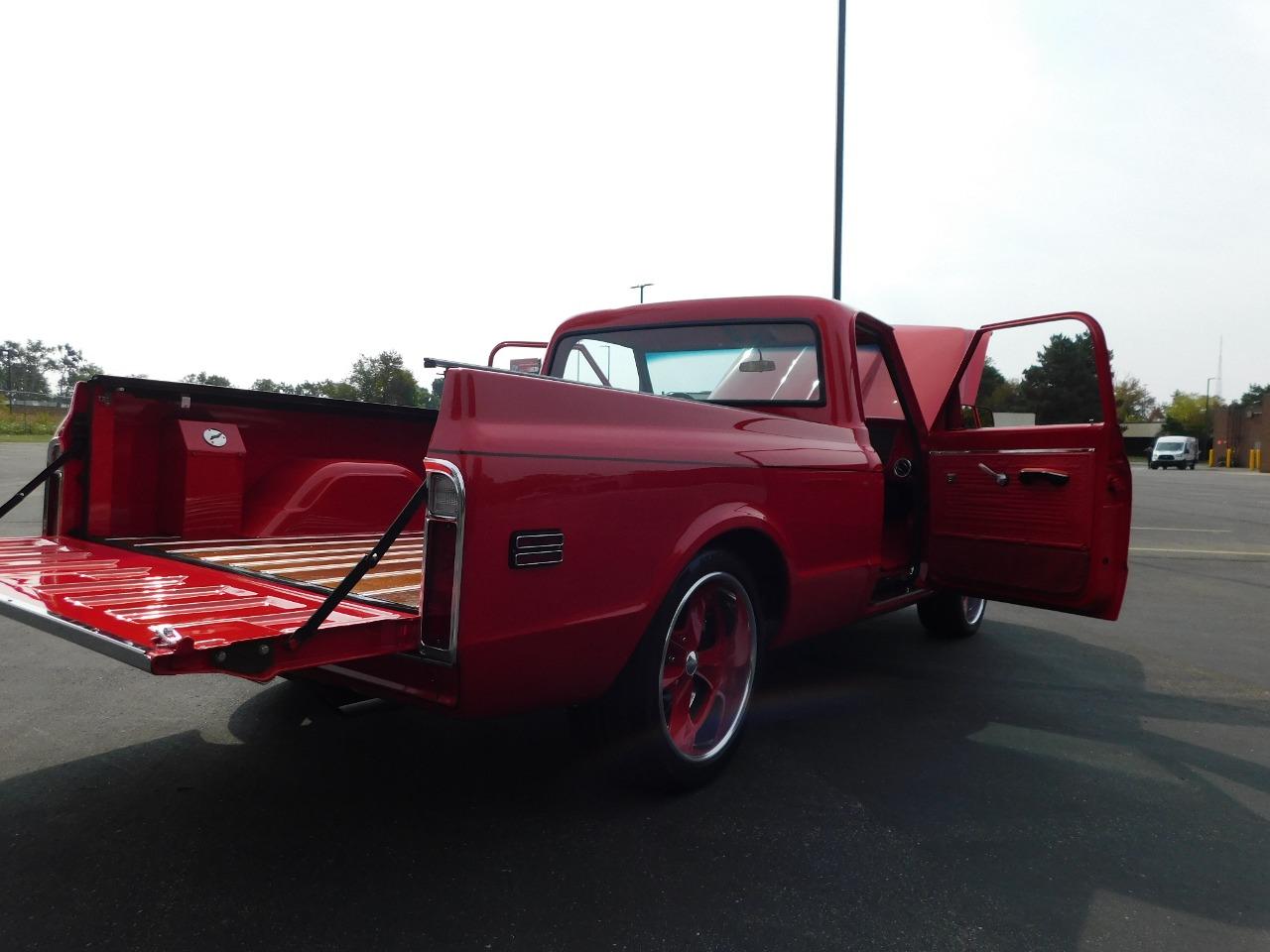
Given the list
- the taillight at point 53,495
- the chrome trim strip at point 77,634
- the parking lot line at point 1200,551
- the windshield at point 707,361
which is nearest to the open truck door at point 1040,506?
the windshield at point 707,361

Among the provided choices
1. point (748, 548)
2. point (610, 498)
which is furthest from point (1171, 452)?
point (610, 498)

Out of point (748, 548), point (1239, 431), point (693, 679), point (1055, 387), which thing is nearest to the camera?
point (693, 679)

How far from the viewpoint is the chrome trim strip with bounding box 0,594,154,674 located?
1835 millimetres

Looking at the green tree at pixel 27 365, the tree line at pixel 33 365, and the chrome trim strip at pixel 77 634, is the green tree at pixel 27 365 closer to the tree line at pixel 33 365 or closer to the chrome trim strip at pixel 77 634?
the tree line at pixel 33 365

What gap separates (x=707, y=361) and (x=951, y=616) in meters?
2.57

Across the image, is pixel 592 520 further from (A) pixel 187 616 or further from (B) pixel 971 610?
(B) pixel 971 610

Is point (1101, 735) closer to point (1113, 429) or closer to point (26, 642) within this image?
point (1113, 429)

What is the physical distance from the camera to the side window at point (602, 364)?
4602mm

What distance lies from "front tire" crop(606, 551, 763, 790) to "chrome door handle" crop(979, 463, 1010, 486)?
1.73 m

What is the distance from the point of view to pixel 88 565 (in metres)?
2.93

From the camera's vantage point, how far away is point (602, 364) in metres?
4.67

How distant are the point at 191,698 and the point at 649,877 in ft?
8.26

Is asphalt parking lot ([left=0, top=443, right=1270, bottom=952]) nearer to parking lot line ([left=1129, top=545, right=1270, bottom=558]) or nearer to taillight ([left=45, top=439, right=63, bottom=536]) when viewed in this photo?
taillight ([left=45, top=439, right=63, bottom=536])

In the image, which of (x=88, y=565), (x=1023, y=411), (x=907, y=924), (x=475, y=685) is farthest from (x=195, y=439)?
(x=1023, y=411)
